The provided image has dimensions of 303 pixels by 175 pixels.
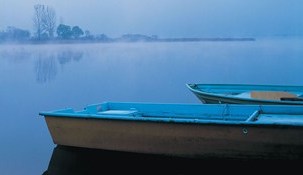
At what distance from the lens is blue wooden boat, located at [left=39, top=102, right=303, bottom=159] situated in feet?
15.6

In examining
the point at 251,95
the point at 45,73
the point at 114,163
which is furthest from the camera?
the point at 45,73

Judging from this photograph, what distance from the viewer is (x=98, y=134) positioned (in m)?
5.52

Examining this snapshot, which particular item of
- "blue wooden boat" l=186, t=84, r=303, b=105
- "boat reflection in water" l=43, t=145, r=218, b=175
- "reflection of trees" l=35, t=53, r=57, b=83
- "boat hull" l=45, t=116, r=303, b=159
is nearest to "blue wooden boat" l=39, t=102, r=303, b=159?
"boat hull" l=45, t=116, r=303, b=159

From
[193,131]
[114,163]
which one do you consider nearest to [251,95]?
[193,131]

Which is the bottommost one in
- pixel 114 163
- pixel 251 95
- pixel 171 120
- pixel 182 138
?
pixel 114 163

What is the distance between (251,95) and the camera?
7223 millimetres

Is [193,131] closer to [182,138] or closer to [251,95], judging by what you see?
[182,138]

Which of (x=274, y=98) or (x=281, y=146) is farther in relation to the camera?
(x=274, y=98)

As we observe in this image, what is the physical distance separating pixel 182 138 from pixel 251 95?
2.54 m

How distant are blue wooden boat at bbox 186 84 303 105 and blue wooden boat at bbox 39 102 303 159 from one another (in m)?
0.78

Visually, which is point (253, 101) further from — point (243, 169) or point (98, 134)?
point (98, 134)

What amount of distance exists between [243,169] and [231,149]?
326 millimetres

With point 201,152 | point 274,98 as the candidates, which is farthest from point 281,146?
point 274,98

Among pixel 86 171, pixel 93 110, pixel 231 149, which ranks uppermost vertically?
pixel 93 110
